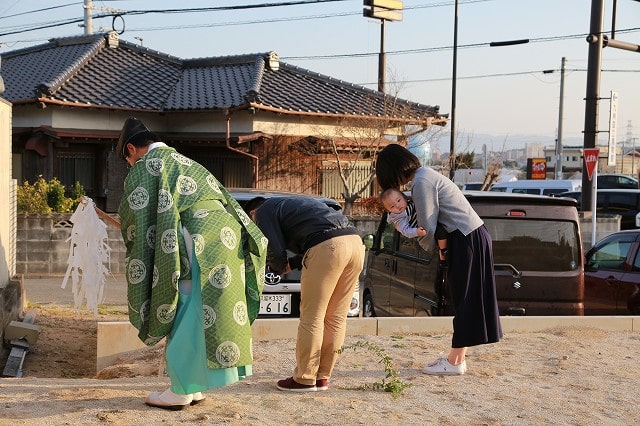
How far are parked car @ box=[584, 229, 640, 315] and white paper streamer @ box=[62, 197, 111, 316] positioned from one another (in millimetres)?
5787

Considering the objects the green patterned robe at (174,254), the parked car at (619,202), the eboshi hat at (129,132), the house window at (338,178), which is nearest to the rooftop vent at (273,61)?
the house window at (338,178)

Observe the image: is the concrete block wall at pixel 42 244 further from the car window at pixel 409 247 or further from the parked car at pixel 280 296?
the car window at pixel 409 247

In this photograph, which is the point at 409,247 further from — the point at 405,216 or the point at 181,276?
the point at 181,276

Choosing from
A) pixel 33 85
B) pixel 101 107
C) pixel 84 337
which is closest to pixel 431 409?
pixel 84 337

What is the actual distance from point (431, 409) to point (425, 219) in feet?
4.16

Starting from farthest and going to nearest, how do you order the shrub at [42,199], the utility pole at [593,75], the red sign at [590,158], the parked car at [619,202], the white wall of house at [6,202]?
the parked car at [619,202], the utility pole at [593,75], the red sign at [590,158], the shrub at [42,199], the white wall of house at [6,202]

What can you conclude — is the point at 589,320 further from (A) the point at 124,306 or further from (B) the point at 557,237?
(A) the point at 124,306

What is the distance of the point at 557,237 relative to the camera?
7934 mm

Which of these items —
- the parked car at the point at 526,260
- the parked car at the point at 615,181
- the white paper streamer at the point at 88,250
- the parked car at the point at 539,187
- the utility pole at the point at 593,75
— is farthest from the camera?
the parked car at the point at 615,181

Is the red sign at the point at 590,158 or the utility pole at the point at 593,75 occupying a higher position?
the utility pole at the point at 593,75

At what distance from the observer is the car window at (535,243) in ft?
25.6

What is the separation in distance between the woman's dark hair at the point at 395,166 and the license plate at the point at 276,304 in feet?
8.53

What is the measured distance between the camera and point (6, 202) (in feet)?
31.8

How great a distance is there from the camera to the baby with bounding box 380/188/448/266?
563 cm
